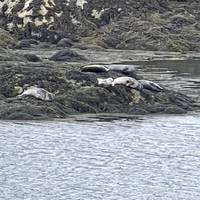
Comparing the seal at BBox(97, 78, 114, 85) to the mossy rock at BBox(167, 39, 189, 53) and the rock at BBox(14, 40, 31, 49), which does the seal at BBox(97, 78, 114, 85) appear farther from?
the mossy rock at BBox(167, 39, 189, 53)

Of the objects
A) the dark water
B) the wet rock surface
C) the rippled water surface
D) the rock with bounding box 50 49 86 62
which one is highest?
the rock with bounding box 50 49 86 62

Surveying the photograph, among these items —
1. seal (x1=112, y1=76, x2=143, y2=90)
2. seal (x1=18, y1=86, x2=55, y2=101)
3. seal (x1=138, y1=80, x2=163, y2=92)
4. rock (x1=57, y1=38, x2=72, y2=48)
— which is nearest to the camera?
seal (x1=18, y1=86, x2=55, y2=101)

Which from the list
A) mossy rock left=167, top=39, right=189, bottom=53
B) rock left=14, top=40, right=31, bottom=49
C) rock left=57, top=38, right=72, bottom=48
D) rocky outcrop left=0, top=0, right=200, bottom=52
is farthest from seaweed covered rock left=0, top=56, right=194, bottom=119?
mossy rock left=167, top=39, right=189, bottom=53

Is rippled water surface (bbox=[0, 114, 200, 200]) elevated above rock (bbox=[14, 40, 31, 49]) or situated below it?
below

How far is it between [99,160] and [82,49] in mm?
32752

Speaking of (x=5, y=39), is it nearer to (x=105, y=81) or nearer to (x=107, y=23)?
(x=107, y=23)

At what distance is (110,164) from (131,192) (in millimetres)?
1889

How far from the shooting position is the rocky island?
2005 cm

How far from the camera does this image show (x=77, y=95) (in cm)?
2041

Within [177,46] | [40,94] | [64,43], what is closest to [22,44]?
[64,43]

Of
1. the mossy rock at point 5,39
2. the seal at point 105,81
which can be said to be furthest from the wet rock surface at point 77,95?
the mossy rock at point 5,39

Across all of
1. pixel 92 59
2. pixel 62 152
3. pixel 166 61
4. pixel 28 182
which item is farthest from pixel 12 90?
pixel 166 61

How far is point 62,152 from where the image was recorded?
14.1 metres

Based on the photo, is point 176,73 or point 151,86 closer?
point 151,86
